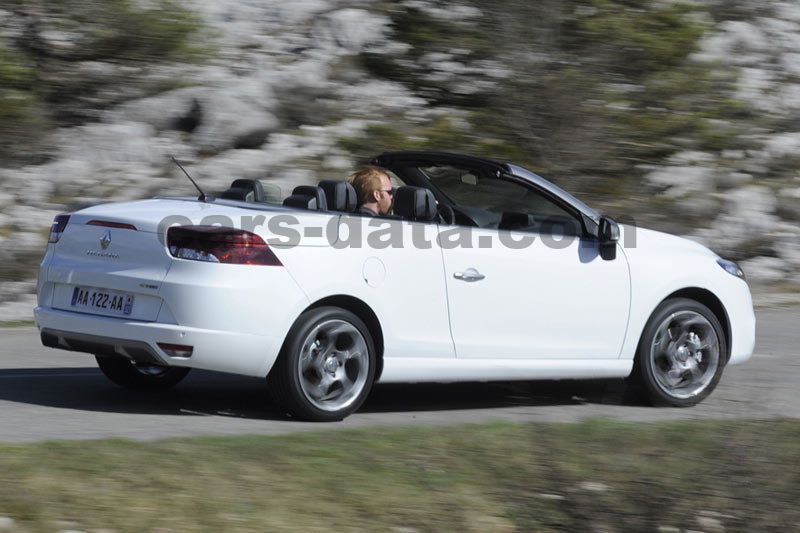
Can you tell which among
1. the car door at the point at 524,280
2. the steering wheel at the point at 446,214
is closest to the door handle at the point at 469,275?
the car door at the point at 524,280

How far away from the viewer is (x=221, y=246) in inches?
287

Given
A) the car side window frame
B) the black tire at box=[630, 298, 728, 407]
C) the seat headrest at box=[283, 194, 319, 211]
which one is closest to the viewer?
the seat headrest at box=[283, 194, 319, 211]

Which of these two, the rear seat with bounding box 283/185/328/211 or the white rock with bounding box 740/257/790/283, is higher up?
the rear seat with bounding box 283/185/328/211

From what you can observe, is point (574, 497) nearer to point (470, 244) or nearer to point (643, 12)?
point (470, 244)

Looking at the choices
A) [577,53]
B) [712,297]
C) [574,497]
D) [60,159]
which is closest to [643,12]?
[577,53]

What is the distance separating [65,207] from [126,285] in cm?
1101

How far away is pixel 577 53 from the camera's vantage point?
2072 centimetres

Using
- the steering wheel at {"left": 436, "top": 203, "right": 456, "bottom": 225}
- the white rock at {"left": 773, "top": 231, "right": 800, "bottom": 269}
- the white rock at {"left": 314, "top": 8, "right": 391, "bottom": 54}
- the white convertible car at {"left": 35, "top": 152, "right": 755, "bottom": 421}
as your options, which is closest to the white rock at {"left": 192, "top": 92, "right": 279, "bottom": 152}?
the white rock at {"left": 314, "top": 8, "right": 391, "bottom": 54}

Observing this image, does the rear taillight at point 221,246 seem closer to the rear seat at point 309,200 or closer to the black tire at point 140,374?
the rear seat at point 309,200

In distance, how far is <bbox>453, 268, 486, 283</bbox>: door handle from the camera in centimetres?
803

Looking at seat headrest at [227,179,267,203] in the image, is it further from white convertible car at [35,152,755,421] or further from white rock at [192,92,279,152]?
white rock at [192,92,279,152]

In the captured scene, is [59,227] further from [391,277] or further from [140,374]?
[391,277]

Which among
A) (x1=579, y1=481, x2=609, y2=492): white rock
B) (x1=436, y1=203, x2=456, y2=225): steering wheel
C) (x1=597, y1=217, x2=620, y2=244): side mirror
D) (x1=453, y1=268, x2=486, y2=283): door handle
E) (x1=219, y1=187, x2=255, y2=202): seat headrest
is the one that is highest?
(x1=219, y1=187, x2=255, y2=202): seat headrest

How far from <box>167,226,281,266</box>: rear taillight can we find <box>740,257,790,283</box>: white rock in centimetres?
1144
